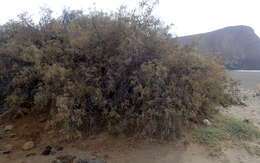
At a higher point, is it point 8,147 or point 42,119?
point 42,119

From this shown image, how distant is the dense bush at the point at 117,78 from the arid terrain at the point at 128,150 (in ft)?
0.77

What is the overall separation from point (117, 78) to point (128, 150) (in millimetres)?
1244

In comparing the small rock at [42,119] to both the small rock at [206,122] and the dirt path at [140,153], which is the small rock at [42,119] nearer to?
the dirt path at [140,153]

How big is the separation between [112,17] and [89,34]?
654 millimetres

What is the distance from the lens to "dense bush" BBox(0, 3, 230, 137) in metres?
3.38

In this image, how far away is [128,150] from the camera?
3.32 metres

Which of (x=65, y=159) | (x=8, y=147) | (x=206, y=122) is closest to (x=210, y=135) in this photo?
(x=206, y=122)

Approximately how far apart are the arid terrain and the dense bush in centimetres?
23

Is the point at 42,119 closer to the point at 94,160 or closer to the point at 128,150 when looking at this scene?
the point at 94,160

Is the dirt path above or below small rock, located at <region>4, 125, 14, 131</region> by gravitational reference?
below

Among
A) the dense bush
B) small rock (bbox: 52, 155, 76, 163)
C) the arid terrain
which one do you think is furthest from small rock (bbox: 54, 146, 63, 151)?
the dense bush

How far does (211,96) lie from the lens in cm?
396

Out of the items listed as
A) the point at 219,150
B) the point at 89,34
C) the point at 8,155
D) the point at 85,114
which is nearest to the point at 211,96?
the point at 219,150

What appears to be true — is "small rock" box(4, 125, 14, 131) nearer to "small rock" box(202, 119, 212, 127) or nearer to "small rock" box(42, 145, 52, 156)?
"small rock" box(42, 145, 52, 156)
